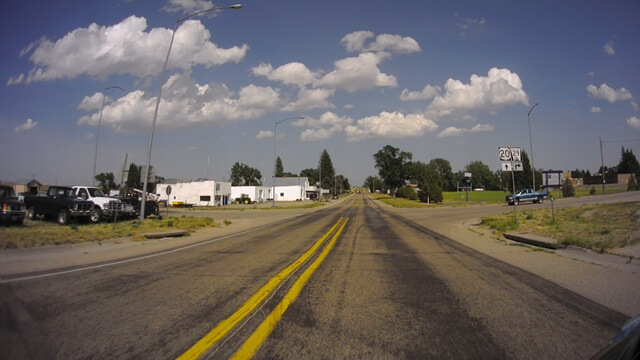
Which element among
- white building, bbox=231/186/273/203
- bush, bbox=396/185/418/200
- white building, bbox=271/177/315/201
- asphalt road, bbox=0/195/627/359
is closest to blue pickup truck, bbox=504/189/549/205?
bush, bbox=396/185/418/200

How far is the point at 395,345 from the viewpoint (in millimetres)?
3965

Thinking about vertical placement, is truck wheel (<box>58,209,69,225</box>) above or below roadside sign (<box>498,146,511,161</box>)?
below

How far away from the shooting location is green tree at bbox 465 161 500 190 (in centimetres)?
18720

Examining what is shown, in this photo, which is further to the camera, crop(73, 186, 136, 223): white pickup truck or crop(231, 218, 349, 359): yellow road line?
crop(73, 186, 136, 223): white pickup truck

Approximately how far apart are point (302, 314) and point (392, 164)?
382 ft

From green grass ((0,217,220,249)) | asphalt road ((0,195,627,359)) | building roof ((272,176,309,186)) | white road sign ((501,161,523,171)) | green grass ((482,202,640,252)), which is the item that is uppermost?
building roof ((272,176,309,186))

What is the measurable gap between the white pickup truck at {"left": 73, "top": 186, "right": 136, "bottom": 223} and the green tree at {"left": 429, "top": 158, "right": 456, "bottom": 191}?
17536cm

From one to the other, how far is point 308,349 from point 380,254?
23.7 ft

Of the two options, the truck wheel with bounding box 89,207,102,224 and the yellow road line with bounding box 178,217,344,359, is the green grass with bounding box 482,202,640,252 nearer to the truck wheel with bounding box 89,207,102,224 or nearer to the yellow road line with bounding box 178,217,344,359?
the yellow road line with bounding box 178,217,344,359

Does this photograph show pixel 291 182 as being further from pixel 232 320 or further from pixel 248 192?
pixel 232 320

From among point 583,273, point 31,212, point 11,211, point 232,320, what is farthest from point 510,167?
point 31,212

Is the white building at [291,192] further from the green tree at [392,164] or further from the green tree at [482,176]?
the green tree at [482,176]

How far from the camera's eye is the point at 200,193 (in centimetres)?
7188

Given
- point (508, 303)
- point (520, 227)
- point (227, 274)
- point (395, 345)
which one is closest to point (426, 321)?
point (395, 345)
